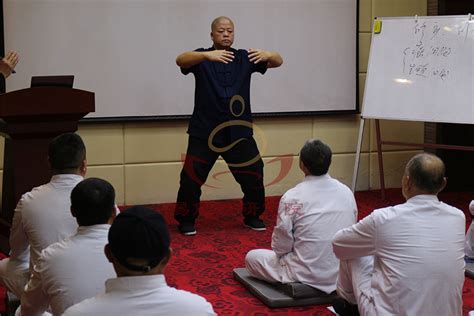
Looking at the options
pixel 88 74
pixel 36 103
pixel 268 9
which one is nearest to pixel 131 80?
pixel 88 74

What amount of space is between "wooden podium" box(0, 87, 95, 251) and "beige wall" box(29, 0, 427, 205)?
1701 millimetres

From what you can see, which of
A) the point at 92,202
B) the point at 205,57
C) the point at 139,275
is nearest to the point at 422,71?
the point at 205,57

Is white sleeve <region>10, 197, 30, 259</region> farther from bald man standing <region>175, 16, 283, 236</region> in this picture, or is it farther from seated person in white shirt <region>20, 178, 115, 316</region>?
bald man standing <region>175, 16, 283, 236</region>

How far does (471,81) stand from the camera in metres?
5.51

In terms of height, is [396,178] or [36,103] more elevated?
[36,103]

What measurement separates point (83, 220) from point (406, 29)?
4.16 m

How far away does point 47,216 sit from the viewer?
2824 millimetres

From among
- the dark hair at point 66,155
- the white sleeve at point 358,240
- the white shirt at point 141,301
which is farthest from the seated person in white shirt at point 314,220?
the white shirt at point 141,301

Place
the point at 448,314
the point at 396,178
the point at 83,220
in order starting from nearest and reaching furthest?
the point at 83,220 → the point at 448,314 → the point at 396,178

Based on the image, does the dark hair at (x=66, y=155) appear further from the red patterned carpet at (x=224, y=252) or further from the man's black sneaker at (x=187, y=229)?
the man's black sneaker at (x=187, y=229)

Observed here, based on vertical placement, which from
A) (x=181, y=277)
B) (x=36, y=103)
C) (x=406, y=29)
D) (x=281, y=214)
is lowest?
(x=181, y=277)

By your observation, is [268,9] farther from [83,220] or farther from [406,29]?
[83,220]

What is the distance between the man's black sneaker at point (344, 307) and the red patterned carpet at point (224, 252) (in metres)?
0.17

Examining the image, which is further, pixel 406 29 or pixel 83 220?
pixel 406 29
